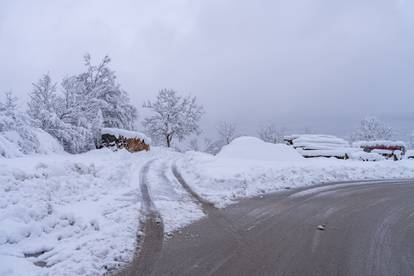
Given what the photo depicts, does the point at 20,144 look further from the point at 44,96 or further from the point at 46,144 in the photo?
the point at 44,96

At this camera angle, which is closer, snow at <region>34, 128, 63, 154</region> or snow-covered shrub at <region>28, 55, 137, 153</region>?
snow at <region>34, 128, 63, 154</region>

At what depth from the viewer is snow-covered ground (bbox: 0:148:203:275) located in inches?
197

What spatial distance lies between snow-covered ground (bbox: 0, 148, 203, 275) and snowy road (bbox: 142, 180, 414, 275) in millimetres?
854

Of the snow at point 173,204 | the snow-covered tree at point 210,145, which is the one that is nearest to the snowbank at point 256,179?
the snow at point 173,204

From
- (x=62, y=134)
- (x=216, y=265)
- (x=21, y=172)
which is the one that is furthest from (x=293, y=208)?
(x=62, y=134)

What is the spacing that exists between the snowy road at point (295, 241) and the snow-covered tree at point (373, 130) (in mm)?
68482

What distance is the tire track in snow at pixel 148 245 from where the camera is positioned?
4.85 meters

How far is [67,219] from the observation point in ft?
22.4

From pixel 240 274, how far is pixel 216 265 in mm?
482

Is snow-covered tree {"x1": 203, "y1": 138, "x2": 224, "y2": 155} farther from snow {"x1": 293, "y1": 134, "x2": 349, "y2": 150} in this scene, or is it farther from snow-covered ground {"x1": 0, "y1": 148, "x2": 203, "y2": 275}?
snow-covered ground {"x1": 0, "y1": 148, "x2": 203, "y2": 275}

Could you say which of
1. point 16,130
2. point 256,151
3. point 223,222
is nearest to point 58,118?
point 16,130

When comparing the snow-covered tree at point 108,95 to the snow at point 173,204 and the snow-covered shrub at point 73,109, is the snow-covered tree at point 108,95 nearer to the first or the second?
the snow-covered shrub at point 73,109

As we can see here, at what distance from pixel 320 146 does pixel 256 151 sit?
11769 millimetres

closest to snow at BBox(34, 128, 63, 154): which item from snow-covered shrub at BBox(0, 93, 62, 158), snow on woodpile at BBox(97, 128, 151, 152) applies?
snow-covered shrub at BBox(0, 93, 62, 158)
